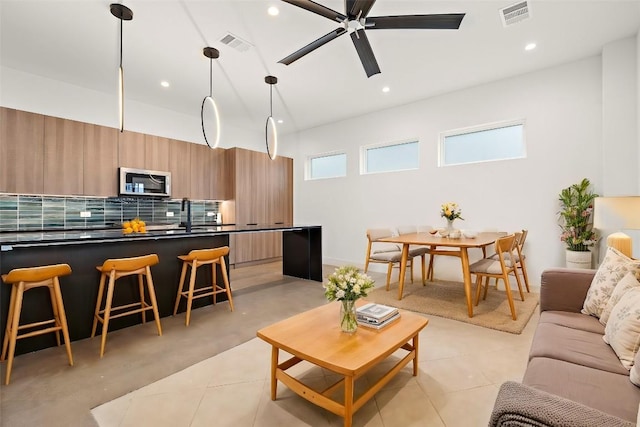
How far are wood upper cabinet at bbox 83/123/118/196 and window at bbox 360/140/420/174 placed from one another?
4.13 metres

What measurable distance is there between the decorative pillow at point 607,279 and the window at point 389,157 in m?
3.36

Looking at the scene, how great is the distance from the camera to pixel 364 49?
2.68 m

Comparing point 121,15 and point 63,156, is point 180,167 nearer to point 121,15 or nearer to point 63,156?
point 63,156

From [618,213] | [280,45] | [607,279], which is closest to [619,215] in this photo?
[618,213]

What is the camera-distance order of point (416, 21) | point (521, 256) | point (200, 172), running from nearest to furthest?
point (416, 21) < point (521, 256) < point (200, 172)

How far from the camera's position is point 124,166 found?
4422mm

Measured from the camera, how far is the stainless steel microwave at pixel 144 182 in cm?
433

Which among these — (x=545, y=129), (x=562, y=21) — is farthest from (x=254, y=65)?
(x=545, y=129)

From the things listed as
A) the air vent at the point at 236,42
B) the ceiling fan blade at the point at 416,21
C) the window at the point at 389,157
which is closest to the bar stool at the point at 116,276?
→ the air vent at the point at 236,42

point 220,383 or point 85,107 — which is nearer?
point 220,383

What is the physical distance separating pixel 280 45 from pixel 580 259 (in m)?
4.32

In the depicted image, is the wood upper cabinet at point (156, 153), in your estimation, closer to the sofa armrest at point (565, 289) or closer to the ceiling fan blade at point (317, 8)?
the ceiling fan blade at point (317, 8)

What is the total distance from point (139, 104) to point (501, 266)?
5790 millimetres

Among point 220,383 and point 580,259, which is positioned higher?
point 580,259
